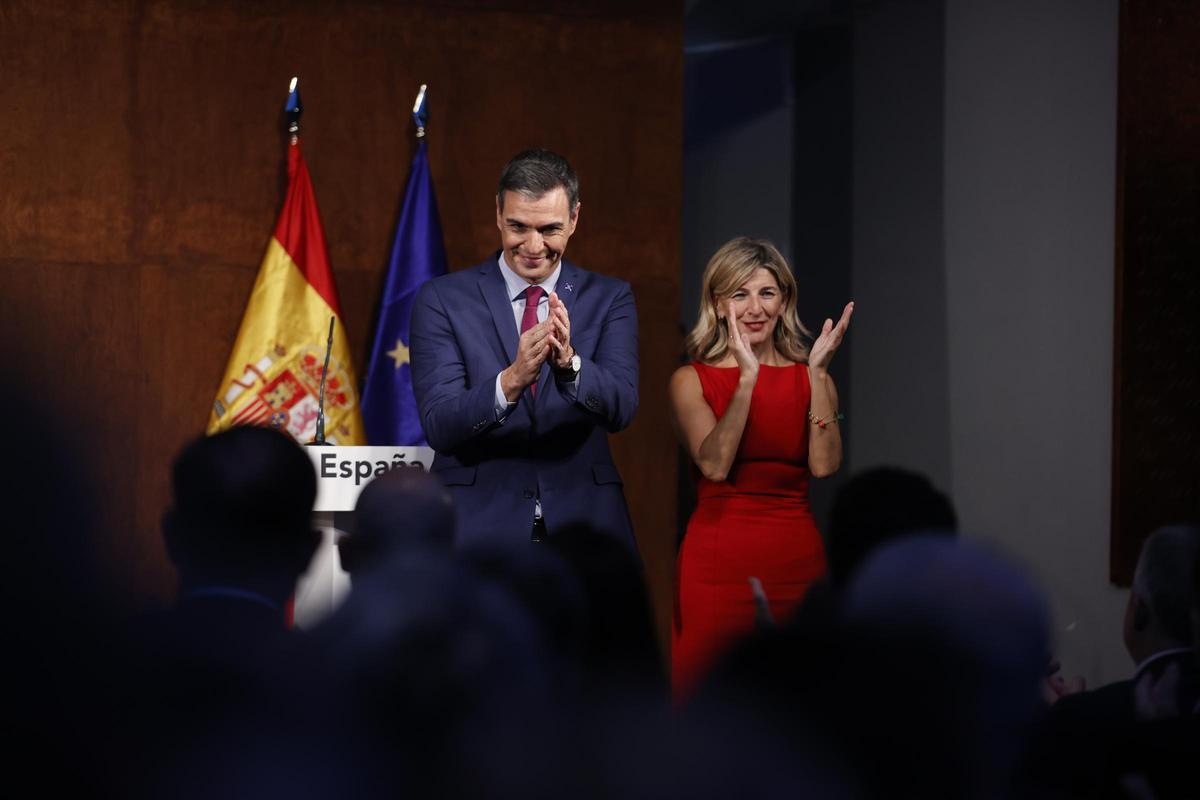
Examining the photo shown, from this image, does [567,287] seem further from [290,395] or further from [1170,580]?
[290,395]

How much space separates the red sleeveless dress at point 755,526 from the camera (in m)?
3.54

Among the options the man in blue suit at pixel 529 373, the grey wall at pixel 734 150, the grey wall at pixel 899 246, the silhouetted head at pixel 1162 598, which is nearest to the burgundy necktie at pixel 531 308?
the man in blue suit at pixel 529 373

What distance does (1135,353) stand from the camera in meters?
5.57

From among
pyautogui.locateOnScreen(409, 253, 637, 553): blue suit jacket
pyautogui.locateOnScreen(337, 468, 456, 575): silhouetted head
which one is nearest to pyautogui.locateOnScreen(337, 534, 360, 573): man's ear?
pyautogui.locateOnScreen(337, 468, 456, 575): silhouetted head

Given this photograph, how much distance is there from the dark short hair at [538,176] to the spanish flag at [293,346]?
6.24 ft

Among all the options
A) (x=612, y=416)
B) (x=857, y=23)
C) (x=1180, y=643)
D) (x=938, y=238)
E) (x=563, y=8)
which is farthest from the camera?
(x=857, y=23)

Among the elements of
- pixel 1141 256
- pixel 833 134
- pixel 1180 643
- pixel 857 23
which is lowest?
pixel 1180 643

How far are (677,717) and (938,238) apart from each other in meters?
5.57

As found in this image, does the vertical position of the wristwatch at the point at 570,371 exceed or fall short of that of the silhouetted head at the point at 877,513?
it exceeds it

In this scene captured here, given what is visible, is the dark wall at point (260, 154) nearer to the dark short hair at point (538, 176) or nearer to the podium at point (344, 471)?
the podium at point (344, 471)

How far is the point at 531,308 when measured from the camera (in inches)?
123

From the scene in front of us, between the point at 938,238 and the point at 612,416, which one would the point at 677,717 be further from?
the point at 938,238

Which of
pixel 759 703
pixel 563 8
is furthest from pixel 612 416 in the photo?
pixel 563 8

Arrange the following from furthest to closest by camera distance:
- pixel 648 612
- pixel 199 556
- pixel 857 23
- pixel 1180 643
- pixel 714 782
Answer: pixel 857 23
pixel 1180 643
pixel 199 556
pixel 648 612
pixel 714 782
